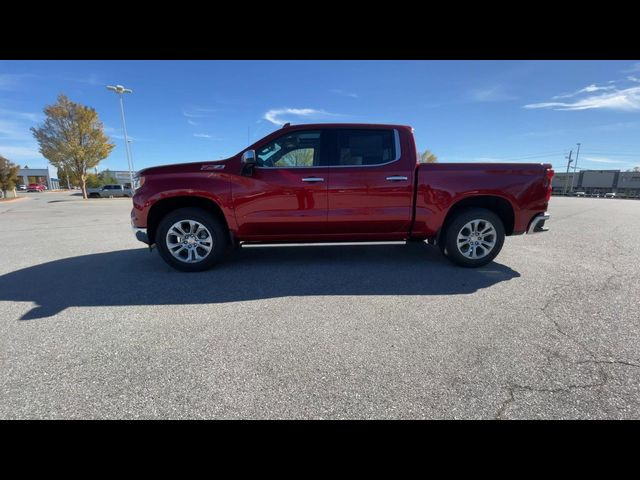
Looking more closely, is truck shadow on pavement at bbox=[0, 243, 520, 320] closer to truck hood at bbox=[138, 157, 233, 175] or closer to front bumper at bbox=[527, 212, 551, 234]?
front bumper at bbox=[527, 212, 551, 234]

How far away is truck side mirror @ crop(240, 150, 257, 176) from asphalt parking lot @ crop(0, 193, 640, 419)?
145 centimetres

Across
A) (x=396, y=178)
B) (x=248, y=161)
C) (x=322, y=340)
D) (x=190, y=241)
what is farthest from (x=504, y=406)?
(x=190, y=241)

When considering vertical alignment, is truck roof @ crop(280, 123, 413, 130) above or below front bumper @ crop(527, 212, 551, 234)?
above

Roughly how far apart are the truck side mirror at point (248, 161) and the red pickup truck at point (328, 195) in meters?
0.02

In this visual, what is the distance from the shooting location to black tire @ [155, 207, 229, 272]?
4281 millimetres

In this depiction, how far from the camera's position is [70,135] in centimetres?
2653

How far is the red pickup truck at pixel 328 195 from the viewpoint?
4.23 metres

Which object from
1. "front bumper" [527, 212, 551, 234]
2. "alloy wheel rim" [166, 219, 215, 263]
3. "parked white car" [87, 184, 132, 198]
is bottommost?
"parked white car" [87, 184, 132, 198]

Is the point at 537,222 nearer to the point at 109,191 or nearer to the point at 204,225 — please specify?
the point at 204,225

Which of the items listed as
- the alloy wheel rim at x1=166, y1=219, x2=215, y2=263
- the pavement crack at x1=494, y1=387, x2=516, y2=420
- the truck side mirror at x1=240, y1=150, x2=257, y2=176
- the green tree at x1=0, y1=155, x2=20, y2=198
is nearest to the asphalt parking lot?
the pavement crack at x1=494, y1=387, x2=516, y2=420

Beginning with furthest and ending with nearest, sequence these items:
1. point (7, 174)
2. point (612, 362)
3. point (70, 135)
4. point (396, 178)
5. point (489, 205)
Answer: point (7, 174) < point (70, 135) < point (489, 205) < point (396, 178) < point (612, 362)

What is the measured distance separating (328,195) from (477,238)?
233cm
